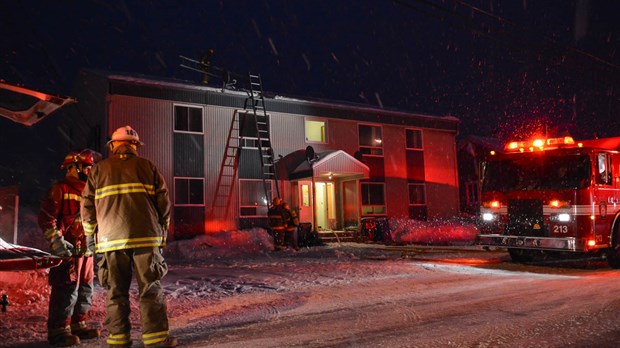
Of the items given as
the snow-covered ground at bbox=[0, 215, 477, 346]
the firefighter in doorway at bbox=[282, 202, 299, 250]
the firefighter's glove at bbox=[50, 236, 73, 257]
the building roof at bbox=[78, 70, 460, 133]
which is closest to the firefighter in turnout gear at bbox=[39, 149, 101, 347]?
the firefighter's glove at bbox=[50, 236, 73, 257]

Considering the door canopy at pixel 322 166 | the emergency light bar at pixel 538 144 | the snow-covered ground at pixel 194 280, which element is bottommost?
the snow-covered ground at pixel 194 280

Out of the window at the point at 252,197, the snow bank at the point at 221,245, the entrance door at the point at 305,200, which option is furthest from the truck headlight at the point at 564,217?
the entrance door at the point at 305,200

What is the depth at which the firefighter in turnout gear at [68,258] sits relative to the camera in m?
4.88

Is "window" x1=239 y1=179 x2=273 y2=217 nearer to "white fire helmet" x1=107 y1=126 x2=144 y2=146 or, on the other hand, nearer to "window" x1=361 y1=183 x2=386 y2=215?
"window" x1=361 y1=183 x2=386 y2=215

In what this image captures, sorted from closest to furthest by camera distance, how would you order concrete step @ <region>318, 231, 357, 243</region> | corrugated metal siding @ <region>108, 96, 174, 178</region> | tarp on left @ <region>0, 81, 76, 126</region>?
1. tarp on left @ <region>0, 81, 76, 126</region>
2. corrugated metal siding @ <region>108, 96, 174, 178</region>
3. concrete step @ <region>318, 231, 357, 243</region>

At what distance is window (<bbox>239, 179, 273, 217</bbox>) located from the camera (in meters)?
21.3

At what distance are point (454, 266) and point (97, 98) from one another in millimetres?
15339

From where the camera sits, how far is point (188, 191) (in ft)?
66.2

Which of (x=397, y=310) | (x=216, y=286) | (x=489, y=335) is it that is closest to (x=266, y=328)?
(x=397, y=310)

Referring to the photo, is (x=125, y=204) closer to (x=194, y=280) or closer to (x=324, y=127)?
(x=194, y=280)

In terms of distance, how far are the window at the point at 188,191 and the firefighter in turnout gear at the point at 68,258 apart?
580 inches

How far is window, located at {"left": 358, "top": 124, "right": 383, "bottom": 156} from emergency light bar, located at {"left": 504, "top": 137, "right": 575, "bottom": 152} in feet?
43.5

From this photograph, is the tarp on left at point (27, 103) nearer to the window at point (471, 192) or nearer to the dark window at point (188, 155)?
the dark window at point (188, 155)

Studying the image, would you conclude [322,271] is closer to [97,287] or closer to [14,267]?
[97,287]
